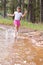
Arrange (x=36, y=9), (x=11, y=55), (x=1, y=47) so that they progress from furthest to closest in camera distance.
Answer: (x=36, y=9), (x=1, y=47), (x=11, y=55)

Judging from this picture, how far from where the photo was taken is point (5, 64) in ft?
27.6

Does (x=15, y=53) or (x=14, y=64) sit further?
(x=15, y=53)

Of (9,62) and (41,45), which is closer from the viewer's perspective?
(9,62)

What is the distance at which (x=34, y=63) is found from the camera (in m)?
8.57

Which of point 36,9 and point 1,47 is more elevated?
point 1,47

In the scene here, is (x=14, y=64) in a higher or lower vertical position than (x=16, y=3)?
higher

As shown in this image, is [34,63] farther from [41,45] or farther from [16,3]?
[16,3]

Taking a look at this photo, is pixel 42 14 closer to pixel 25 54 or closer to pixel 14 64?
pixel 25 54

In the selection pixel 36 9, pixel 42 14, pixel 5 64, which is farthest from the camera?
pixel 36 9

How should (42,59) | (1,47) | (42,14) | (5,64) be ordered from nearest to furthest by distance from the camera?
(5,64) < (42,59) < (1,47) < (42,14)

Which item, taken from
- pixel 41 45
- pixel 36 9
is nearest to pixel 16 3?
pixel 36 9

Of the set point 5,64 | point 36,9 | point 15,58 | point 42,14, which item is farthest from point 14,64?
point 36,9

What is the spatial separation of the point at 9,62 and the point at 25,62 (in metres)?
0.51

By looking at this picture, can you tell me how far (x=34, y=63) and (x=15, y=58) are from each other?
1.06 m
